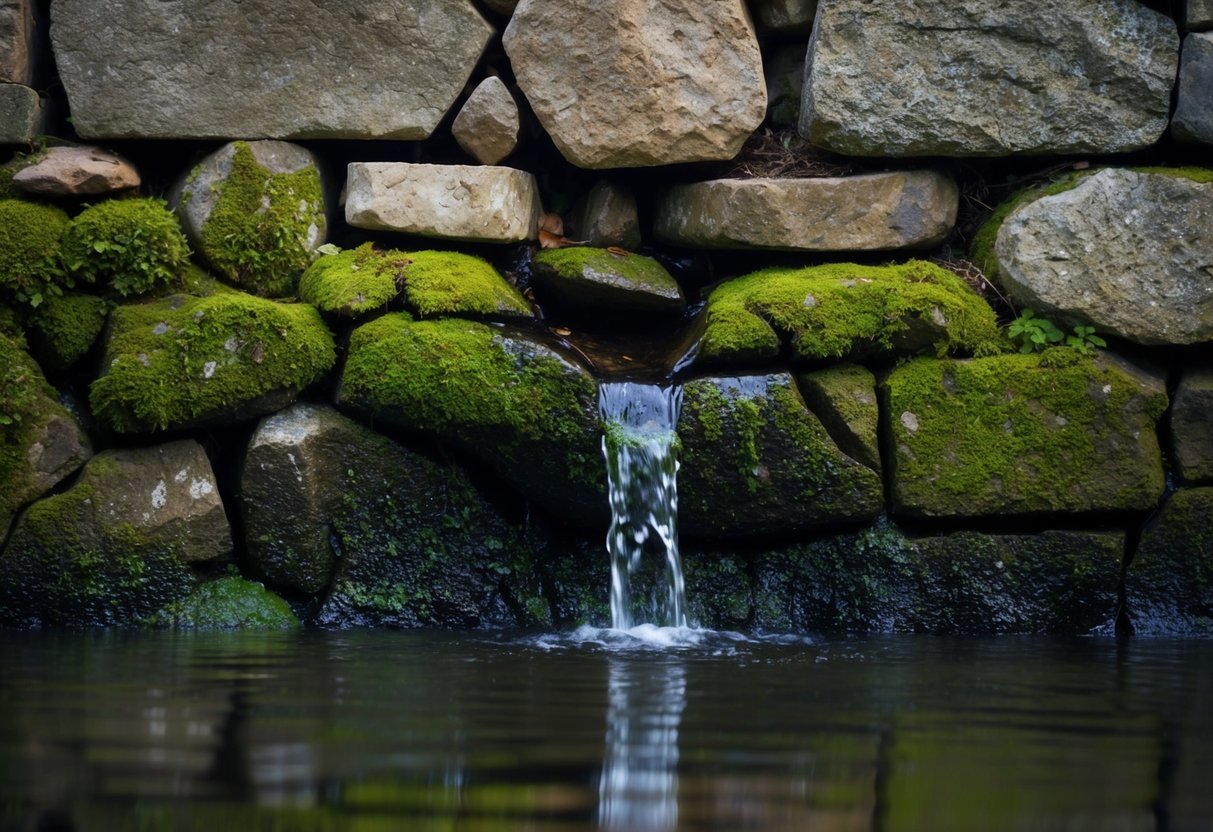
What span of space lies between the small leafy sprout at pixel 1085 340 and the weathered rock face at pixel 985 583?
104 cm

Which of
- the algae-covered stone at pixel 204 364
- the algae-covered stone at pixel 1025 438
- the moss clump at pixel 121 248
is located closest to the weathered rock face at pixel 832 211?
the algae-covered stone at pixel 1025 438

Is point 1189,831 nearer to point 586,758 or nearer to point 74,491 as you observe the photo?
point 586,758

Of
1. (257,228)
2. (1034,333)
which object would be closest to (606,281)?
(257,228)

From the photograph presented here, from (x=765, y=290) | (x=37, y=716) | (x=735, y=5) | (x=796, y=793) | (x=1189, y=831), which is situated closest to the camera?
(x=1189, y=831)

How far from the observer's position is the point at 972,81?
23.8 ft

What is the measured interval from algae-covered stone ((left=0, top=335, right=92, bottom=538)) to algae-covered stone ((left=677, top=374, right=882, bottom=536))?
10.8 feet

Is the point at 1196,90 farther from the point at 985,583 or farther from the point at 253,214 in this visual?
the point at 253,214

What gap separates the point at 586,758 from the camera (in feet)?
9.03

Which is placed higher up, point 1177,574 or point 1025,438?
point 1025,438

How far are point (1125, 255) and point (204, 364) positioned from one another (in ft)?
16.9

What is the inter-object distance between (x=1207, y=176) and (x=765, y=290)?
2.65 meters

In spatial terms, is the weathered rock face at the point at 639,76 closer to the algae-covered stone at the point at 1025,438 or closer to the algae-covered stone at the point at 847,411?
the algae-covered stone at the point at 847,411

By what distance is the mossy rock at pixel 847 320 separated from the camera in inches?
260

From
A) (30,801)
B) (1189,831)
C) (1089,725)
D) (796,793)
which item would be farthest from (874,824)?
(30,801)
